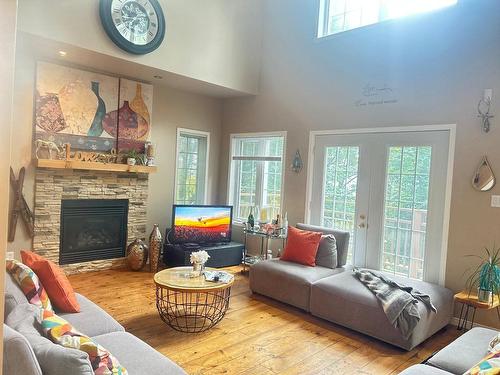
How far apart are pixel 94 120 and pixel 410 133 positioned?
3.99m

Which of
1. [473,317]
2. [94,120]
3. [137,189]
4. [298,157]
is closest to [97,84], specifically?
[94,120]

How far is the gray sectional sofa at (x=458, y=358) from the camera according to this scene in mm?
2082

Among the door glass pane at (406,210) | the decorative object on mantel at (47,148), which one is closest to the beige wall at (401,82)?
the door glass pane at (406,210)

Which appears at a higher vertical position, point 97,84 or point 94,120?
point 97,84

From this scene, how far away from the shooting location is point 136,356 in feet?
6.67

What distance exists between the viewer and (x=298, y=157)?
17.7ft

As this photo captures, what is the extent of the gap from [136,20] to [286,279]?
354 centimetres

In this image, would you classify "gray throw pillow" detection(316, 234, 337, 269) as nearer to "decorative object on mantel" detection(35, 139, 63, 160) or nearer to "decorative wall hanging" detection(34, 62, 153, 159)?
"decorative wall hanging" detection(34, 62, 153, 159)

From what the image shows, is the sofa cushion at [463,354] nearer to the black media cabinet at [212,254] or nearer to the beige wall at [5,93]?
the beige wall at [5,93]

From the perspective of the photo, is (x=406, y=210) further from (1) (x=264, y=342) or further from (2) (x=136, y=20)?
(2) (x=136, y=20)

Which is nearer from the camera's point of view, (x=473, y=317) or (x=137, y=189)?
(x=473, y=317)

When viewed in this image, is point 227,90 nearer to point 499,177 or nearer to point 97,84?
point 97,84

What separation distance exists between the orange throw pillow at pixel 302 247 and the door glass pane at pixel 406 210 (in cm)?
86

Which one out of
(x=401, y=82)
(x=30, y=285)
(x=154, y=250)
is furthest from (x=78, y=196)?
(x=401, y=82)
